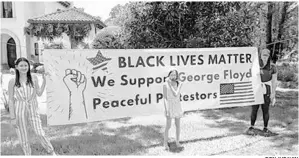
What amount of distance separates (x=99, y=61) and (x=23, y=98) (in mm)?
1265

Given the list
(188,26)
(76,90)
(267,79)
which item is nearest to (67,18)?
(188,26)

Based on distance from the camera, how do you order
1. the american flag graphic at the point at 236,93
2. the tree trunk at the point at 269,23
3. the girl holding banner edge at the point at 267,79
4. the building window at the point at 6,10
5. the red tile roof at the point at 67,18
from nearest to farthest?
A: the girl holding banner edge at the point at 267,79 < the american flag graphic at the point at 236,93 < the tree trunk at the point at 269,23 < the red tile roof at the point at 67,18 < the building window at the point at 6,10

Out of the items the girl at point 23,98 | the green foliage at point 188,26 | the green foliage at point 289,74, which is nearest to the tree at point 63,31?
the green foliage at point 188,26

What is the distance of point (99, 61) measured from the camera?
4.57 metres

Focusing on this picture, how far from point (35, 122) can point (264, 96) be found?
3.92 m

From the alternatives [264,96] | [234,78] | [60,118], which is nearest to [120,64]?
[60,118]

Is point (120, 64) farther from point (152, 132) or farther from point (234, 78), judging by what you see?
point (234, 78)

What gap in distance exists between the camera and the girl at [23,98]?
A: 3.78 metres

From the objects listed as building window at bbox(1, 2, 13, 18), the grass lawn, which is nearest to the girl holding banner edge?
the grass lawn

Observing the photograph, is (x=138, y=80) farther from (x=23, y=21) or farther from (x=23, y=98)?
(x=23, y=21)

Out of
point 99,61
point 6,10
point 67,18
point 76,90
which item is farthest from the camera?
point 6,10

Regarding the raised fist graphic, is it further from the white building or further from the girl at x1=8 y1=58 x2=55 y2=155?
the white building

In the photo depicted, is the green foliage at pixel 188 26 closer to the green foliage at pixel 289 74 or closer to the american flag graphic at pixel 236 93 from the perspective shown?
the american flag graphic at pixel 236 93

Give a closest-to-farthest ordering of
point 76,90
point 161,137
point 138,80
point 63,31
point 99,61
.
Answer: point 76,90, point 99,61, point 138,80, point 161,137, point 63,31
